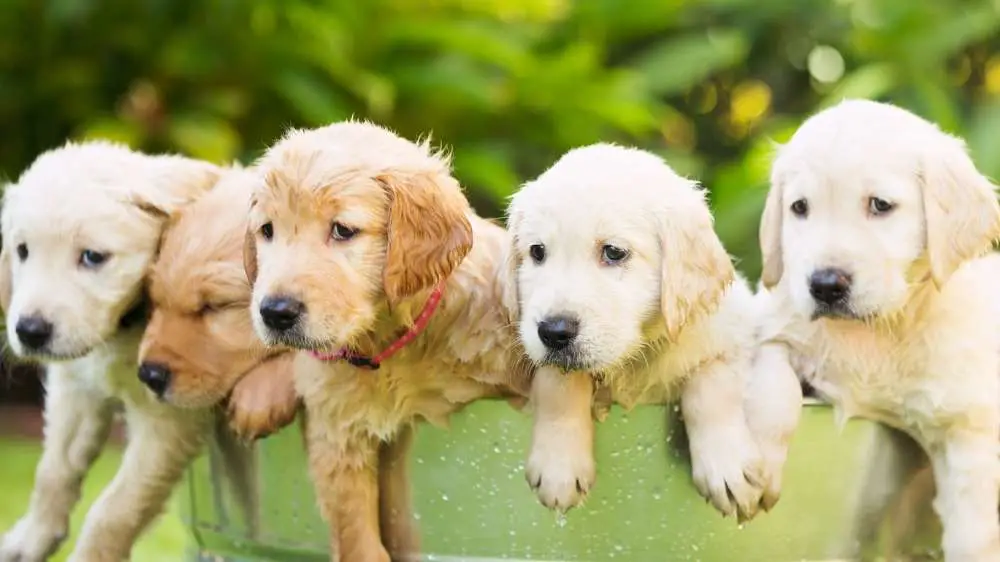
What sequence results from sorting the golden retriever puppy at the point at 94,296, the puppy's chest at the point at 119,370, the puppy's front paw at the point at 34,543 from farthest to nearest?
1. the puppy's front paw at the point at 34,543
2. the puppy's chest at the point at 119,370
3. the golden retriever puppy at the point at 94,296

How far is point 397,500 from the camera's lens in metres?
2.66

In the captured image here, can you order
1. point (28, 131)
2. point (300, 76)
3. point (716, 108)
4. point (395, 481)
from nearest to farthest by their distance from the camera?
point (395, 481), point (300, 76), point (28, 131), point (716, 108)

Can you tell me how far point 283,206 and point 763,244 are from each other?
1.02m

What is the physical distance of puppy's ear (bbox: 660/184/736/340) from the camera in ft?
8.38

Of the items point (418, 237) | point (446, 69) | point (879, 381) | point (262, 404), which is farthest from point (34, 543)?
point (446, 69)

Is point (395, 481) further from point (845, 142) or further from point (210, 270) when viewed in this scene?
point (845, 142)

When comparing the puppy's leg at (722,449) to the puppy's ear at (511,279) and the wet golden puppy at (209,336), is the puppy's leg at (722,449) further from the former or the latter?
the wet golden puppy at (209,336)

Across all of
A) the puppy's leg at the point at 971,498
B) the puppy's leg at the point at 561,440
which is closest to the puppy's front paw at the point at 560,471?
the puppy's leg at the point at 561,440

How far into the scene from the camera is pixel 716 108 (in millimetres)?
8484

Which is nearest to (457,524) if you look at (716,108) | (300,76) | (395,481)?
(395,481)

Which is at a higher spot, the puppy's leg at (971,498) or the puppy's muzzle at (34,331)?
Result: the puppy's leg at (971,498)

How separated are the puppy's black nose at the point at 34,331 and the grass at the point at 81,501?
556 mm

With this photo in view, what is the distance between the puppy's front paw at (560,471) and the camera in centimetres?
246

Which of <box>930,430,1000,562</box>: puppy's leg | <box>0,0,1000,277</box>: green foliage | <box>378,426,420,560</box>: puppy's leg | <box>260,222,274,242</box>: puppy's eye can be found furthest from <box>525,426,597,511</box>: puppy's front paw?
<box>0,0,1000,277</box>: green foliage
